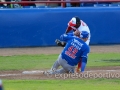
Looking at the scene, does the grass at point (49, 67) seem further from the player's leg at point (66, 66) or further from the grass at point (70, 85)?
the player's leg at point (66, 66)

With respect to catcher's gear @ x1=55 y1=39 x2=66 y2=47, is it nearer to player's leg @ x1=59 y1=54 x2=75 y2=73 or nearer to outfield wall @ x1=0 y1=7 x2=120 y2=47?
player's leg @ x1=59 y1=54 x2=75 y2=73

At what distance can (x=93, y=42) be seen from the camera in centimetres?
1695

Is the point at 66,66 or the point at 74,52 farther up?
the point at 74,52

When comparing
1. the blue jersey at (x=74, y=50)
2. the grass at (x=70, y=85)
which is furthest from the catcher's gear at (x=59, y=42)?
the grass at (x=70, y=85)

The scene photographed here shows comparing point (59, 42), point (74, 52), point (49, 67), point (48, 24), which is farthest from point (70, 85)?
point (48, 24)

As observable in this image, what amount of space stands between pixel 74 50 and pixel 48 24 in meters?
6.66

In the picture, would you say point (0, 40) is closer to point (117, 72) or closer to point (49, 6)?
point (49, 6)

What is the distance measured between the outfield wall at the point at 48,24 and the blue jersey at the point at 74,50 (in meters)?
6.44

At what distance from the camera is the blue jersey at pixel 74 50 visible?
10.0m

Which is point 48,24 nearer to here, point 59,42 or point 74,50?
point 59,42

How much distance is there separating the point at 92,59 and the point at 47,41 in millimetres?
3452

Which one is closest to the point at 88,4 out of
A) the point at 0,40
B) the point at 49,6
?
the point at 49,6

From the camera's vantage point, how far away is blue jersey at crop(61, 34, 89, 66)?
394 inches

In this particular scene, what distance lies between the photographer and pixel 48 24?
16.6m
